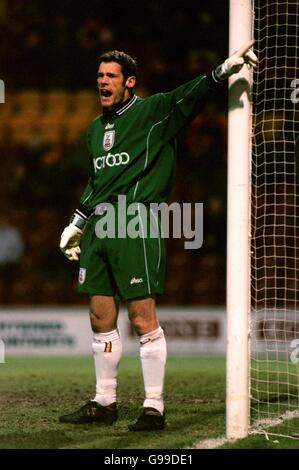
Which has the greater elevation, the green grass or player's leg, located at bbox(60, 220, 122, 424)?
player's leg, located at bbox(60, 220, 122, 424)

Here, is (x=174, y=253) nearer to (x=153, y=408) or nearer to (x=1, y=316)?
(x=1, y=316)

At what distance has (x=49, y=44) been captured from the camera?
12.3 meters

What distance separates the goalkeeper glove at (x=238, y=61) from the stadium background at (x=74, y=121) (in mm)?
5930

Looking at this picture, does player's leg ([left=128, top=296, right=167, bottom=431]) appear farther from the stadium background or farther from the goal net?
the stadium background

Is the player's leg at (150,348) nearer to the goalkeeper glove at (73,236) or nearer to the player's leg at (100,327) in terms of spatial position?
the player's leg at (100,327)

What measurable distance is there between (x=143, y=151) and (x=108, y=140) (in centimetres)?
22

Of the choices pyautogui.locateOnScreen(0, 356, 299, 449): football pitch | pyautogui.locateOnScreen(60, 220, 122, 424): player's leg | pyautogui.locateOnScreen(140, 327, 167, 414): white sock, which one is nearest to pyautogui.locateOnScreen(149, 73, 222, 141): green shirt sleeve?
pyautogui.locateOnScreen(60, 220, 122, 424): player's leg

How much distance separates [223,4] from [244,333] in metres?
8.25

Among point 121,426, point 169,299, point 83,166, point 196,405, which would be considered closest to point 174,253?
point 169,299

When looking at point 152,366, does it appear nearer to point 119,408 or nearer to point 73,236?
point 119,408

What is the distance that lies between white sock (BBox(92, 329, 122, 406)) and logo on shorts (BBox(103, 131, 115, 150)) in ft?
3.05

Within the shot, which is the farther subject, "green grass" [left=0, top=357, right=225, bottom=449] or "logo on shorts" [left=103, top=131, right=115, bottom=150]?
"logo on shorts" [left=103, top=131, right=115, bottom=150]

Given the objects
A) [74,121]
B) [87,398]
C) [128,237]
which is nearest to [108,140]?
[128,237]

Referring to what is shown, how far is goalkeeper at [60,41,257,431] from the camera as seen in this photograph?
4.66m
